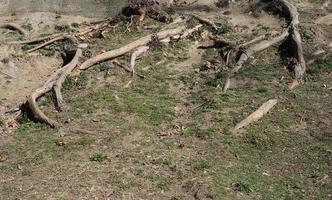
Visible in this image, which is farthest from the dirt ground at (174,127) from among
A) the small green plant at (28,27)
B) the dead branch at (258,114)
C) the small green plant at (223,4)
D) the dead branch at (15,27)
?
the small green plant at (223,4)

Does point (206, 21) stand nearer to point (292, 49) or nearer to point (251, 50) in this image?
point (251, 50)

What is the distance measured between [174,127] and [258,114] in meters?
1.79

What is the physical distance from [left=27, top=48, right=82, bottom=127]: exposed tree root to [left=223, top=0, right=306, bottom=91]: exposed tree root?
151 inches

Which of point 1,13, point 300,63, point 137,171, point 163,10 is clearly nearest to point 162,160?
point 137,171

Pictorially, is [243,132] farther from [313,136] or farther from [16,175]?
[16,175]

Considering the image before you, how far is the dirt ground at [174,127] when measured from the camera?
1048 cm

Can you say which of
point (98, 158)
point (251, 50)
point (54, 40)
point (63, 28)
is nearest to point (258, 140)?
point (98, 158)

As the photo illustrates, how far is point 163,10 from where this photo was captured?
1795 cm

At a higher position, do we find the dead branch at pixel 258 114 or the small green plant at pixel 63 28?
the small green plant at pixel 63 28

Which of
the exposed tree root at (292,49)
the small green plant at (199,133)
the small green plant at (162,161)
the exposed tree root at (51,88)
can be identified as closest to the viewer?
the small green plant at (162,161)

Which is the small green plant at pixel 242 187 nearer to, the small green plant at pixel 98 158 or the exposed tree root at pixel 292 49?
the small green plant at pixel 98 158

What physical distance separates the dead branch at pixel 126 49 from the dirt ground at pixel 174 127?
17 cm

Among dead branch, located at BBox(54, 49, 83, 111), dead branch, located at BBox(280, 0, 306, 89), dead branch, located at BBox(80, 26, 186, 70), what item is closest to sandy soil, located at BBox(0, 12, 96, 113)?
dead branch, located at BBox(54, 49, 83, 111)

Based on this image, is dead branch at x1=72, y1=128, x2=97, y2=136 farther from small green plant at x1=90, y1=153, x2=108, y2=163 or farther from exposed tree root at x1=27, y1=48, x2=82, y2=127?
small green plant at x1=90, y1=153, x2=108, y2=163
